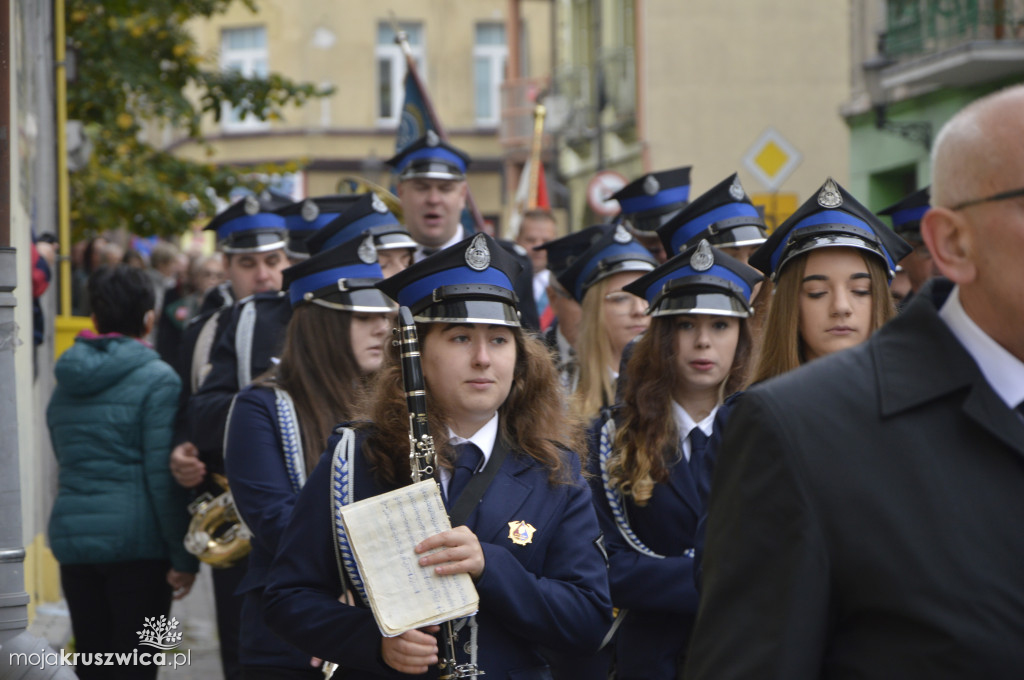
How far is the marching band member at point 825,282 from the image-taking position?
4.16 meters

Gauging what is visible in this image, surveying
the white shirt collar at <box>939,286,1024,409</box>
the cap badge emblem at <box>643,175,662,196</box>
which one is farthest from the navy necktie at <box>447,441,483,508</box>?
the cap badge emblem at <box>643,175,662,196</box>

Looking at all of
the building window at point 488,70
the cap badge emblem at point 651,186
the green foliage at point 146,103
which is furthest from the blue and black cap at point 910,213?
the building window at point 488,70

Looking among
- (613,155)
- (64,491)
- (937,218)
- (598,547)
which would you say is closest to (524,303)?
(64,491)

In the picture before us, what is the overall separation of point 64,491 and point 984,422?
5071 mm

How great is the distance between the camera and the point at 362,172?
3766 centimetres

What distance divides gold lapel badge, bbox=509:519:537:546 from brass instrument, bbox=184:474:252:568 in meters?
2.35

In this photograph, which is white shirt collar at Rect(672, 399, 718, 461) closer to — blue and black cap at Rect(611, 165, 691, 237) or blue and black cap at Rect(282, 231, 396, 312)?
blue and black cap at Rect(282, 231, 396, 312)

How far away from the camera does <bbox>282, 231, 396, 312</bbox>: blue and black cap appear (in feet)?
17.0

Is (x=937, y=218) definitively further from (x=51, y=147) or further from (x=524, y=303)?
(x=51, y=147)

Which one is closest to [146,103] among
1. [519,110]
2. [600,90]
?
[600,90]

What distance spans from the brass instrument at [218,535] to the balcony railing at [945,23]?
14707mm

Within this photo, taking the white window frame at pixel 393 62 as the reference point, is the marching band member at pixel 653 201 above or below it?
below

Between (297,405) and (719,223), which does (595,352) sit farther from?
(297,405)

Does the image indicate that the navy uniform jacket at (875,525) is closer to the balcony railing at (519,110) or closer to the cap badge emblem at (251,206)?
the cap badge emblem at (251,206)
